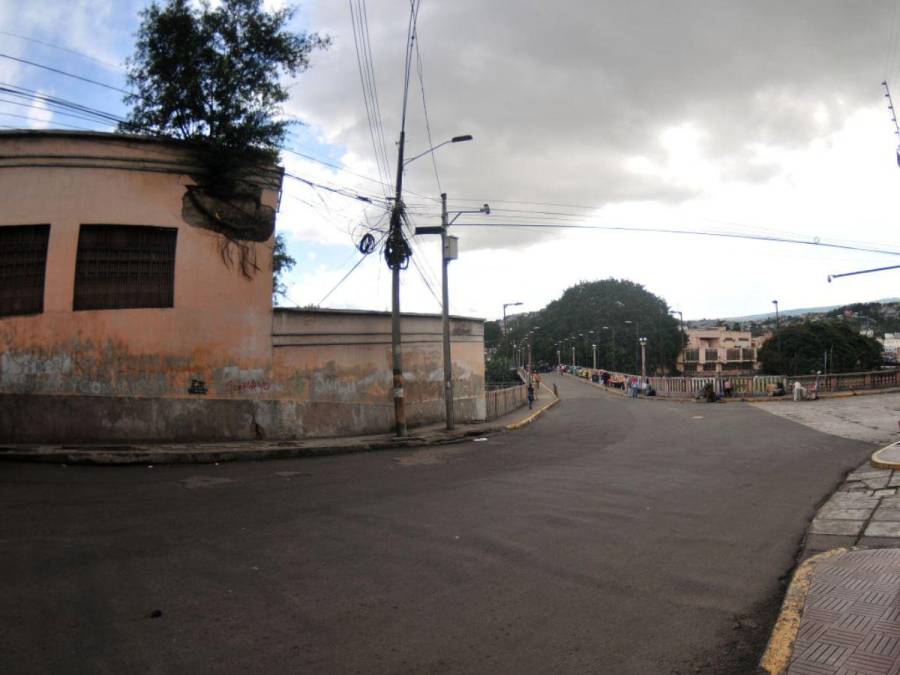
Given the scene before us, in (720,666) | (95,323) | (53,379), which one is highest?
(95,323)

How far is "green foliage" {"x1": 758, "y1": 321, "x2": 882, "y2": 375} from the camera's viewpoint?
7275cm

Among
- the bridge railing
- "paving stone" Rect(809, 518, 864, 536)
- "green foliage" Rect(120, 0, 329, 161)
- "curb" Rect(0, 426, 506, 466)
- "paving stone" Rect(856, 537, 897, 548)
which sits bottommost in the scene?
"paving stone" Rect(809, 518, 864, 536)

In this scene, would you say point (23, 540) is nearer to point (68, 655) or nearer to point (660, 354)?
point (68, 655)

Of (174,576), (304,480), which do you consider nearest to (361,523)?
(174,576)

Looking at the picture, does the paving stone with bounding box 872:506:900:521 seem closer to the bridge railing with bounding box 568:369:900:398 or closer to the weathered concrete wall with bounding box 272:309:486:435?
the weathered concrete wall with bounding box 272:309:486:435

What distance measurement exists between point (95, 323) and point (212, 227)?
11.1 feet

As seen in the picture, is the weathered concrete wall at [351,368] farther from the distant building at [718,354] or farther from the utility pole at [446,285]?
the distant building at [718,354]

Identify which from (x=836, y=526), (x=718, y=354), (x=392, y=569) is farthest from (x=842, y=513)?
(x=718, y=354)

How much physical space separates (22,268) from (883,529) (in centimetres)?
1578

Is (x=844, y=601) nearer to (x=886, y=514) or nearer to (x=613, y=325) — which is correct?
(x=886, y=514)

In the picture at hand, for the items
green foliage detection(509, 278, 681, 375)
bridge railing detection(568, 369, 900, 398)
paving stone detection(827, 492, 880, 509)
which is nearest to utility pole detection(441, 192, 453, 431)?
paving stone detection(827, 492, 880, 509)

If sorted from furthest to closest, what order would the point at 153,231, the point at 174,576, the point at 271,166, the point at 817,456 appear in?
1. the point at 271,166
2. the point at 153,231
3. the point at 817,456
4. the point at 174,576

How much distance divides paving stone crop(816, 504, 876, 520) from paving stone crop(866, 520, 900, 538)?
1.18 feet

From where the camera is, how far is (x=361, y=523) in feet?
22.9
